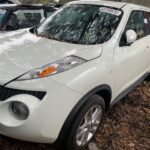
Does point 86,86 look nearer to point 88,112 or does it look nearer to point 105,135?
point 88,112

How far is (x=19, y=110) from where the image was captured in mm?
2738

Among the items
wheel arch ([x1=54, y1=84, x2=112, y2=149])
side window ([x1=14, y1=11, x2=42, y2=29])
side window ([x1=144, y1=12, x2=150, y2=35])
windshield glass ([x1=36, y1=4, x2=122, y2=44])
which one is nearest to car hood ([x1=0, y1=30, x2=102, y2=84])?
windshield glass ([x1=36, y1=4, x2=122, y2=44])

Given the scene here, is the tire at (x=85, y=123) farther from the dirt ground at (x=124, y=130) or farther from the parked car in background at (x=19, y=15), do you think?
the parked car in background at (x=19, y=15)

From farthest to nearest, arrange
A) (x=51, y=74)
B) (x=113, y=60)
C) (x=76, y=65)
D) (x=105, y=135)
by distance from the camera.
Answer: (x=105, y=135) → (x=113, y=60) → (x=76, y=65) → (x=51, y=74)

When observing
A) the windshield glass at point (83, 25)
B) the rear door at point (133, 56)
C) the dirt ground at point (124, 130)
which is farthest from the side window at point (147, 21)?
the dirt ground at point (124, 130)

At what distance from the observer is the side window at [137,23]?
4.18m

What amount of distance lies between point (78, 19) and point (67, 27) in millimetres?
202

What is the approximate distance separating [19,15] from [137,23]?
2979 mm

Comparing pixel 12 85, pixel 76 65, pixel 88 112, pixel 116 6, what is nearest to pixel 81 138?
pixel 88 112

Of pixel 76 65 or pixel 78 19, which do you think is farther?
pixel 78 19

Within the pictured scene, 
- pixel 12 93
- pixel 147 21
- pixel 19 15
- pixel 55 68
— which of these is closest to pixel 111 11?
pixel 147 21

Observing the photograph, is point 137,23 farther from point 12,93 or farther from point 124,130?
point 12,93

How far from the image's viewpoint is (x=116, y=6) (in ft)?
13.8

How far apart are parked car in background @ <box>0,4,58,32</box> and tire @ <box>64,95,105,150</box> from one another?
3.29m
